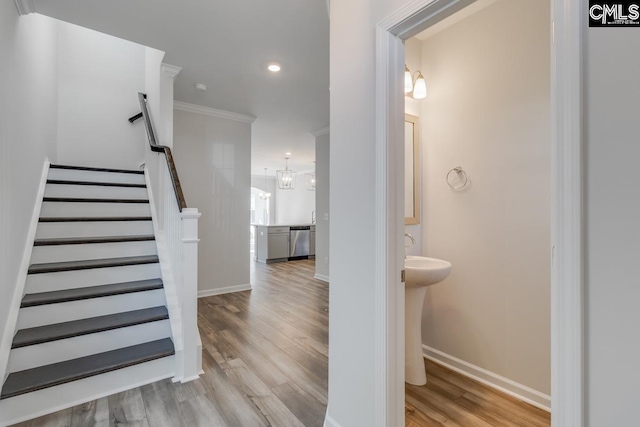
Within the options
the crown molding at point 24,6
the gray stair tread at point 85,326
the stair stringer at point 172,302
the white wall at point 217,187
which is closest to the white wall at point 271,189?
the white wall at point 217,187

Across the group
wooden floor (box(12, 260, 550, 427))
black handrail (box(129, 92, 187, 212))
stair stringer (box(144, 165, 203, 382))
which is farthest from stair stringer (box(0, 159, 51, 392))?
black handrail (box(129, 92, 187, 212))

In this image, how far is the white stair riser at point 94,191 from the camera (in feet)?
10.5

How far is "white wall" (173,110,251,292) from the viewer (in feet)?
14.0

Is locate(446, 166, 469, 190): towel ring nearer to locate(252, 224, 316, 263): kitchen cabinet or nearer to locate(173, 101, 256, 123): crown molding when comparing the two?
locate(173, 101, 256, 123): crown molding

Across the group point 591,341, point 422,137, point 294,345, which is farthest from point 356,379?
point 422,137

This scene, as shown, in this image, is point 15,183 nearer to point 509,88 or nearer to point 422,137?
point 422,137

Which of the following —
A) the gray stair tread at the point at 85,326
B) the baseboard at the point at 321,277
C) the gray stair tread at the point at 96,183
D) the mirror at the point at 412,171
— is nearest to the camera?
the gray stair tread at the point at 85,326

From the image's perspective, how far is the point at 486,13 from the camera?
2.19 m

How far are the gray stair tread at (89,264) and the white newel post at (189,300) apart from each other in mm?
773

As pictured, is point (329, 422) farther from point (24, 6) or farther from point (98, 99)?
point (98, 99)

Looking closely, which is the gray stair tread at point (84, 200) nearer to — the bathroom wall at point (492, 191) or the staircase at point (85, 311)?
the staircase at point (85, 311)

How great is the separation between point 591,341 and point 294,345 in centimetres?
237

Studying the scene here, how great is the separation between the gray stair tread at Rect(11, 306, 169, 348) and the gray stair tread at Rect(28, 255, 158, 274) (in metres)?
0.42

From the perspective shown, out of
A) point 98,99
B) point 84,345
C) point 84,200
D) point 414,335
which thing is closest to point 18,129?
point 84,200
